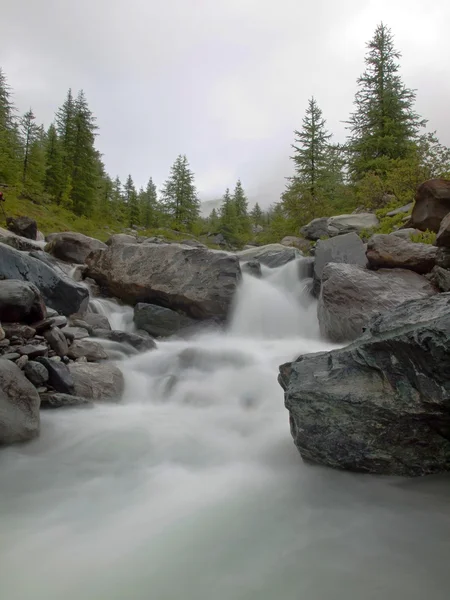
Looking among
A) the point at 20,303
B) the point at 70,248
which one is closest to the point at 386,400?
the point at 20,303

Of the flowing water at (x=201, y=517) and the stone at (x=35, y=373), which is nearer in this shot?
the flowing water at (x=201, y=517)

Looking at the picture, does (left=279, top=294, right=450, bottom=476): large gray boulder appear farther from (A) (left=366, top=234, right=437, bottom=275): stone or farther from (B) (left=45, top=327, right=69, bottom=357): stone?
(A) (left=366, top=234, right=437, bottom=275): stone

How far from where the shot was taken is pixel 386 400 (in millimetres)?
3592

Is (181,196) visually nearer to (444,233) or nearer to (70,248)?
(70,248)

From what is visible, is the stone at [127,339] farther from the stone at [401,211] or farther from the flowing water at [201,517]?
the stone at [401,211]

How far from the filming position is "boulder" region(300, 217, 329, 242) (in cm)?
1786

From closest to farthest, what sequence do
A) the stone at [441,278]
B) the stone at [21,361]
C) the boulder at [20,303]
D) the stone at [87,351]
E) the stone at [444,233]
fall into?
the stone at [21,361] < the boulder at [20,303] < the stone at [87,351] < the stone at [444,233] < the stone at [441,278]

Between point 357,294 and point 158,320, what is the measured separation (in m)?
5.31

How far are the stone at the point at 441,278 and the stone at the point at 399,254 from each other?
0.40 meters

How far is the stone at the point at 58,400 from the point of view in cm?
541

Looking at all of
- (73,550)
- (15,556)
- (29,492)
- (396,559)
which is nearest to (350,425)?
(396,559)

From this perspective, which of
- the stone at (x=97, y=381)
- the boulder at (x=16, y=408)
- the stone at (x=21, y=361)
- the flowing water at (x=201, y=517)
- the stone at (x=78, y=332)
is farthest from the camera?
the stone at (x=78, y=332)

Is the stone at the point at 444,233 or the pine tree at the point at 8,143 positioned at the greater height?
the pine tree at the point at 8,143

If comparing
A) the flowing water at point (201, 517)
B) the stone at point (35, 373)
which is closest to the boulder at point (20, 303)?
the stone at point (35, 373)
